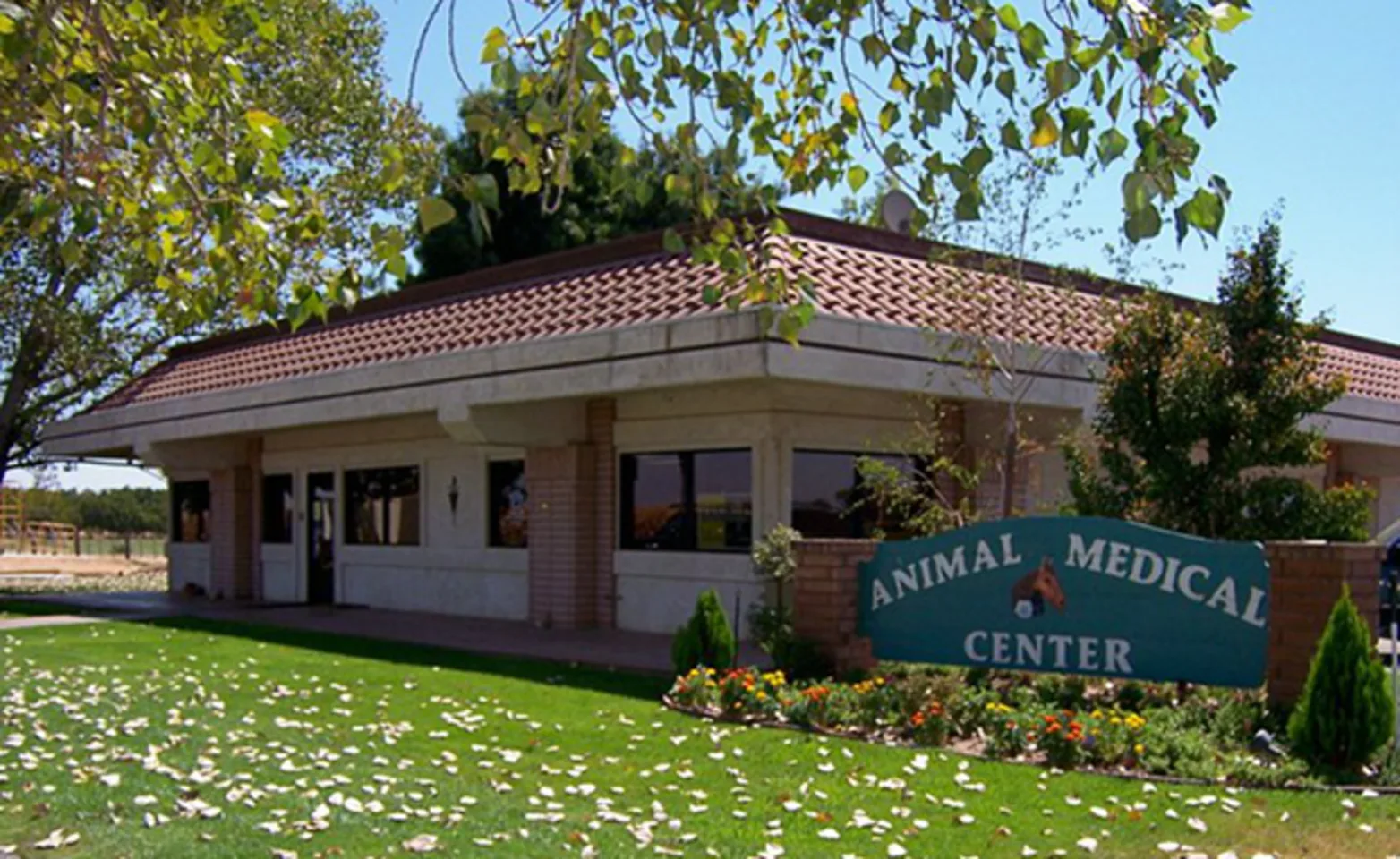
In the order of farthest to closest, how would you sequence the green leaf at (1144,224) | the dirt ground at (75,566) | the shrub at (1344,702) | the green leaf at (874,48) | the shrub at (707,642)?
the dirt ground at (75,566) < the shrub at (707,642) < the shrub at (1344,702) < the green leaf at (874,48) < the green leaf at (1144,224)

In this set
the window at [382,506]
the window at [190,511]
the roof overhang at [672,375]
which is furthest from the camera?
the window at [190,511]

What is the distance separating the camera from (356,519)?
23266 millimetres

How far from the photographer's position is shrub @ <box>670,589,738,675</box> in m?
12.2

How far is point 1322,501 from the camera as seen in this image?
1302 centimetres

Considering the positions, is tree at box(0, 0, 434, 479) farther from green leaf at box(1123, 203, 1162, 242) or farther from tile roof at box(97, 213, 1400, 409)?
tile roof at box(97, 213, 1400, 409)

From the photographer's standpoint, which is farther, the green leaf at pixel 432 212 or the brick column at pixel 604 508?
the brick column at pixel 604 508

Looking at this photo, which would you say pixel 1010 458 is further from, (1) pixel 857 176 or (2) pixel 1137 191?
(2) pixel 1137 191

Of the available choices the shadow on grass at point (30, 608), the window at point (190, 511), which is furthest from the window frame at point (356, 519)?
the window at point (190, 511)

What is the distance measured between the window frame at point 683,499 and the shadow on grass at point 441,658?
2.77 metres

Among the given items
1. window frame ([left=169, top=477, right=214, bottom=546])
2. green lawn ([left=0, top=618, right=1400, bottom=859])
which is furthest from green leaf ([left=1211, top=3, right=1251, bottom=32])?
window frame ([left=169, top=477, right=214, bottom=546])

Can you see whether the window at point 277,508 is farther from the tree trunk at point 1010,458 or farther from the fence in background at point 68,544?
the fence in background at point 68,544

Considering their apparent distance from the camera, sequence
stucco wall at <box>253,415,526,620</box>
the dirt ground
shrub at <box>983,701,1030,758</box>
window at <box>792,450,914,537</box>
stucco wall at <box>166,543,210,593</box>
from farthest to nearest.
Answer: the dirt ground, stucco wall at <box>166,543,210,593</box>, stucco wall at <box>253,415,526,620</box>, window at <box>792,450,914,537</box>, shrub at <box>983,701,1030,758</box>

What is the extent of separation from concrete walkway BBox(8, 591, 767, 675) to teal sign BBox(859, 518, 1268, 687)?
2.90m

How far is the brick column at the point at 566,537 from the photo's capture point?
59.3ft
